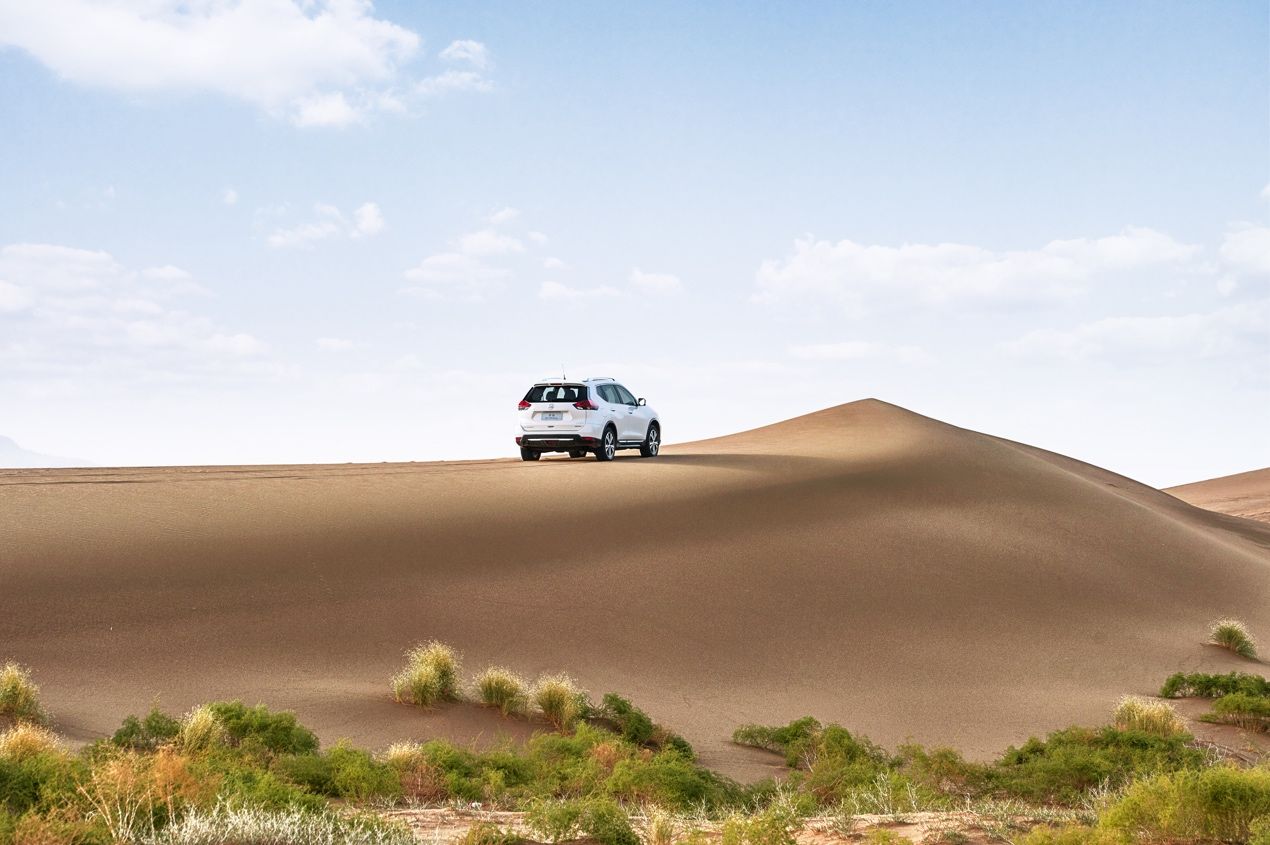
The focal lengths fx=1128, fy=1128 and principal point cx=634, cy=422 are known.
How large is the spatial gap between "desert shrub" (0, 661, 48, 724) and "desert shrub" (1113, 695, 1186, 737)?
13.7 meters

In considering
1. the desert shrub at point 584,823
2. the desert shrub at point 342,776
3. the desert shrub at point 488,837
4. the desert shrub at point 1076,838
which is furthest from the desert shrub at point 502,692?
the desert shrub at point 1076,838

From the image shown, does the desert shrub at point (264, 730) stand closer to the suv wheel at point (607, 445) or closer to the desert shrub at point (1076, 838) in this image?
the desert shrub at point (1076, 838)

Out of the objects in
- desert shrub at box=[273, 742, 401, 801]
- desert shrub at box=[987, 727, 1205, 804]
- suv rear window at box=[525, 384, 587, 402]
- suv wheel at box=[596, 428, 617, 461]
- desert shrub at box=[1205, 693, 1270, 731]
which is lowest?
desert shrub at box=[1205, 693, 1270, 731]

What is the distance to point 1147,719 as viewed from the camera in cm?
1570

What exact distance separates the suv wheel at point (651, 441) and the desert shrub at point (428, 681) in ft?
54.5

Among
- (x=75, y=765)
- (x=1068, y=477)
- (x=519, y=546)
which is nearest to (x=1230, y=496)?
A: (x=1068, y=477)

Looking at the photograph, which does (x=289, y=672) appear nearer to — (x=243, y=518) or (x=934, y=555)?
(x=243, y=518)

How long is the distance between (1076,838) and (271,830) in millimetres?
5129

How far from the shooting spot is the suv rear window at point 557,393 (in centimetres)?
2712

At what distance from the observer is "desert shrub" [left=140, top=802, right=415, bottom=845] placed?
6719 mm

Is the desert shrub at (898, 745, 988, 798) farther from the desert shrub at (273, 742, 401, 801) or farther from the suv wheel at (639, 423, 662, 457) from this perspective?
the suv wheel at (639, 423, 662, 457)

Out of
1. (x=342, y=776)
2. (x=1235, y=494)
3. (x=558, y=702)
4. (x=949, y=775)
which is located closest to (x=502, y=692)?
(x=558, y=702)

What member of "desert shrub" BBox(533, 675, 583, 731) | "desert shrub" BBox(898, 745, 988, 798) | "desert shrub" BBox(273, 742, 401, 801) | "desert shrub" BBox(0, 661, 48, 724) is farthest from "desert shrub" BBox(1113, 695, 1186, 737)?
"desert shrub" BBox(0, 661, 48, 724)

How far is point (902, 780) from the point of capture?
424 inches
